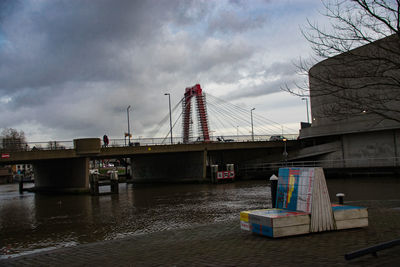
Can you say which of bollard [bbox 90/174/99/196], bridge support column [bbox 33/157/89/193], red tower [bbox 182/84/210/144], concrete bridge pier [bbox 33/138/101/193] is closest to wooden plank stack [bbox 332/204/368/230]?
bollard [bbox 90/174/99/196]

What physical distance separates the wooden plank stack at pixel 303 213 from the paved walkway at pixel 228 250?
0.64 feet

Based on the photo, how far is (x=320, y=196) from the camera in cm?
871

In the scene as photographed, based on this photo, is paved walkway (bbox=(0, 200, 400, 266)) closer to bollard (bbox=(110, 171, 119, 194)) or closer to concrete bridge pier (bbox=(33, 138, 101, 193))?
bollard (bbox=(110, 171, 119, 194))

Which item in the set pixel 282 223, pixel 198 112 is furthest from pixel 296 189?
pixel 198 112

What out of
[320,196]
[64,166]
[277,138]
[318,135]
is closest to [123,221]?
[320,196]

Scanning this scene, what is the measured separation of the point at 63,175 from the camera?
1705 inches

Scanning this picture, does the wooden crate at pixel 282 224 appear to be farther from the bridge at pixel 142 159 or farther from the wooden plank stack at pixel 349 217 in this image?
the bridge at pixel 142 159

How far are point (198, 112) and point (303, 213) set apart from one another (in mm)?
50191

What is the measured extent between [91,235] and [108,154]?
27.9 m

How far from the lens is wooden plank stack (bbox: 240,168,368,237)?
852cm

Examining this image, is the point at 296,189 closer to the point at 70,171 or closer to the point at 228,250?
the point at 228,250

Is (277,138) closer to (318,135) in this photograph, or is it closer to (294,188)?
(318,135)

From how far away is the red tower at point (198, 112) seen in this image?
188 ft

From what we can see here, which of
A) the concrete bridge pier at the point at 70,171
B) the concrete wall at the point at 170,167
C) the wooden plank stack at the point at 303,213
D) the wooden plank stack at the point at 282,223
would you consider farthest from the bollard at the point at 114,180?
the wooden plank stack at the point at 282,223
